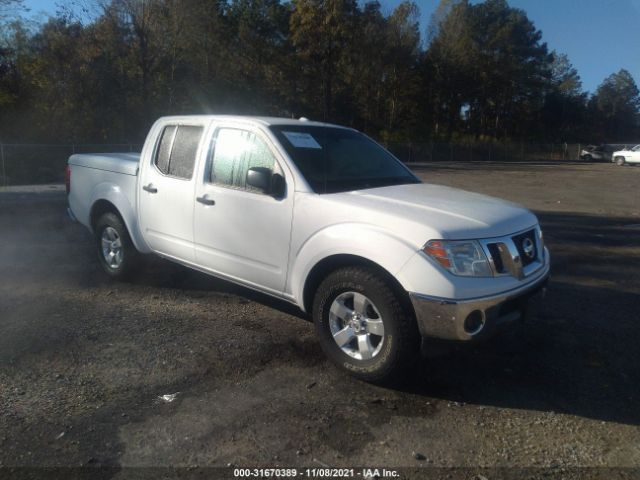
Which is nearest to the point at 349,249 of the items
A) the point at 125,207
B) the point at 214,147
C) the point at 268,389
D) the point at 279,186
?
the point at 279,186

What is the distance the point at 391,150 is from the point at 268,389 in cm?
4081

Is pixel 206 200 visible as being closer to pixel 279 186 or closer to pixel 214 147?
pixel 214 147

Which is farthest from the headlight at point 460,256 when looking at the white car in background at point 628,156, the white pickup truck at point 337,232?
the white car in background at point 628,156

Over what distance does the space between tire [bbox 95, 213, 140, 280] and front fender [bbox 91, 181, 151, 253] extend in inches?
5.1

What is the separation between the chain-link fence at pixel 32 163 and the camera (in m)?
17.6

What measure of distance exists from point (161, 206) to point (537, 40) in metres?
71.9

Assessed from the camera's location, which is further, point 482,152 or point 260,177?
point 482,152

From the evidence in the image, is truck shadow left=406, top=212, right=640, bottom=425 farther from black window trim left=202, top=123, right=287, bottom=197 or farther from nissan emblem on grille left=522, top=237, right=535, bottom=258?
black window trim left=202, top=123, right=287, bottom=197

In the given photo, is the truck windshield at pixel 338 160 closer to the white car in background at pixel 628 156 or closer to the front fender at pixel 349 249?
the front fender at pixel 349 249

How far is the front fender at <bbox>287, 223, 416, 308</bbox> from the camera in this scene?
3547 mm

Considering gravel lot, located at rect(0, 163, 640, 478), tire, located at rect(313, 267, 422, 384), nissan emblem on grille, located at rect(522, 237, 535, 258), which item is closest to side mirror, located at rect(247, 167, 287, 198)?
tire, located at rect(313, 267, 422, 384)

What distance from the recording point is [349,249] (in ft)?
12.3

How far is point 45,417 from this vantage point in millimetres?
3305

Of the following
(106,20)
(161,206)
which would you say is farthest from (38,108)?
(161,206)
